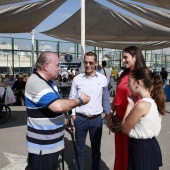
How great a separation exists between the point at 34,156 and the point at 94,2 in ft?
26.2

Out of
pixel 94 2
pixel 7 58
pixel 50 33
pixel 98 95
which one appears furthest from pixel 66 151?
pixel 7 58

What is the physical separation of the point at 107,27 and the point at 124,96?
9.13m

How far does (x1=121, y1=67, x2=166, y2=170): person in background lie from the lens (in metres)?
2.23

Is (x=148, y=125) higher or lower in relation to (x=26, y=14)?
lower

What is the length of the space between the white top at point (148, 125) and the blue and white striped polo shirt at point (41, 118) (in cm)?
74

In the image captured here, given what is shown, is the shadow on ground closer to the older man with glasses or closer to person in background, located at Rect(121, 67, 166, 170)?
the older man with glasses

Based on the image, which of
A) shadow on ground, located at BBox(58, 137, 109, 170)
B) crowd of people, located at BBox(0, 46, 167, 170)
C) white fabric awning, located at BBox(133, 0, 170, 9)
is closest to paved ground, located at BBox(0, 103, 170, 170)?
shadow on ground, located at BBox(58, 137, 109, 170)

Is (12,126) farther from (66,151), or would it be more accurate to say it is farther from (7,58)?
(7,58)

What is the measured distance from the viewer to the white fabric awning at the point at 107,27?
1034 cm

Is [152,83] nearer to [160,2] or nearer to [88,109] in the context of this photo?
[88,109]

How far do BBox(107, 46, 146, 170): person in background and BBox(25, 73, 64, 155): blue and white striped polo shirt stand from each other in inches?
29.1

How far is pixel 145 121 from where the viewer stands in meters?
2.24

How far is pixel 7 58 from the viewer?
63.4ft

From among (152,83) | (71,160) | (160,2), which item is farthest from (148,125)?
(160,2)
